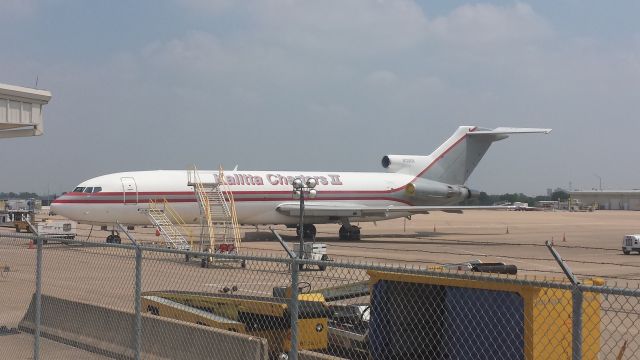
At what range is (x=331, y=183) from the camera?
126ft

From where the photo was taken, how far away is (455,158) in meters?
44.1

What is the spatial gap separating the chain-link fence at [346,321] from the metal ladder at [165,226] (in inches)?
552

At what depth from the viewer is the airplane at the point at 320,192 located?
3042 cm

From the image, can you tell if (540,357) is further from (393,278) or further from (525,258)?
(525,258)

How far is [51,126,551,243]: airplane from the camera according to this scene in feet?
99.8

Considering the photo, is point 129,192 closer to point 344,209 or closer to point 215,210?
point 215,210

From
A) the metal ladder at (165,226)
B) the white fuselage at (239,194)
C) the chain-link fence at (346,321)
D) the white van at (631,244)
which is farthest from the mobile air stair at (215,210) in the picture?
the white van at (631,244)

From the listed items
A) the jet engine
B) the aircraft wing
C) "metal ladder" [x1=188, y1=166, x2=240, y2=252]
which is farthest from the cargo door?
the jet engine

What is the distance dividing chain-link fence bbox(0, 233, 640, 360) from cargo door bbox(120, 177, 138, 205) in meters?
18.7

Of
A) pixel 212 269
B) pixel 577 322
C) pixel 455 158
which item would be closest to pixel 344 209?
pixel 455 158

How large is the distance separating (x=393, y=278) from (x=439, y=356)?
0.89m

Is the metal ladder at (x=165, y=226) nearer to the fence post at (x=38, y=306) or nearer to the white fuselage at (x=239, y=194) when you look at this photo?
the white fuselage at (x=239, y=194)

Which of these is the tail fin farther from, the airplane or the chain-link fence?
the chain-link fence

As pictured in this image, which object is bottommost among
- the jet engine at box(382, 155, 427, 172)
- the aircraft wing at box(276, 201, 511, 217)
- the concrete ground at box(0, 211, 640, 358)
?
the concrete ground at box(0, 211, 640, 358)
